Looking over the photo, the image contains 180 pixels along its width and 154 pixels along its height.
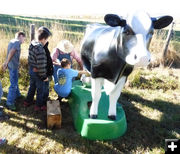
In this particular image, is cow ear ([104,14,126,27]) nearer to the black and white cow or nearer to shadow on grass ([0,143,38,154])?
the black and white cow

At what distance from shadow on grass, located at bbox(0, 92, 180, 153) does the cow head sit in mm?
1394

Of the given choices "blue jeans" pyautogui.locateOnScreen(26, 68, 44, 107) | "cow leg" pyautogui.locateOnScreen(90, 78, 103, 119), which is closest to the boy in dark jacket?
"blue jeans" pyautogui.locateOnScreen(26, 68, 44, 107)

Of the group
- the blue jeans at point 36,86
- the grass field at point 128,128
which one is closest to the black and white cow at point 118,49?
the grass field at point 128,128

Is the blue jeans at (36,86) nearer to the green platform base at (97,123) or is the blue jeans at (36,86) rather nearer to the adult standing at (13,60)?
the adult standing at (13,60)

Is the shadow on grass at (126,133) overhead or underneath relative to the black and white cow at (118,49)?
underneath

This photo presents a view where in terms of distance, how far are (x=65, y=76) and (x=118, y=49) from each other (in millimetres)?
1416

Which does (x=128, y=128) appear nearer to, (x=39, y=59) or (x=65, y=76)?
(x=65, y=76)

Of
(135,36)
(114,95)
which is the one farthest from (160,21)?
(114,95)

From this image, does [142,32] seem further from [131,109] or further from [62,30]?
[62,30]

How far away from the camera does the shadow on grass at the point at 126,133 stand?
3083mm

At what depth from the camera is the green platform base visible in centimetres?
312

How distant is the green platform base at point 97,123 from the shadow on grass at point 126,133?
87 millimetres

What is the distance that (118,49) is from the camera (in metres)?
2.57

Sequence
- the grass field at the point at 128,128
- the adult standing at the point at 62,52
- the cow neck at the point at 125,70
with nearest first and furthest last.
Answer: the cow neck at the point at 125,70 < the grass field at the point at 128,128 < the adult standing at the point at 62,52
